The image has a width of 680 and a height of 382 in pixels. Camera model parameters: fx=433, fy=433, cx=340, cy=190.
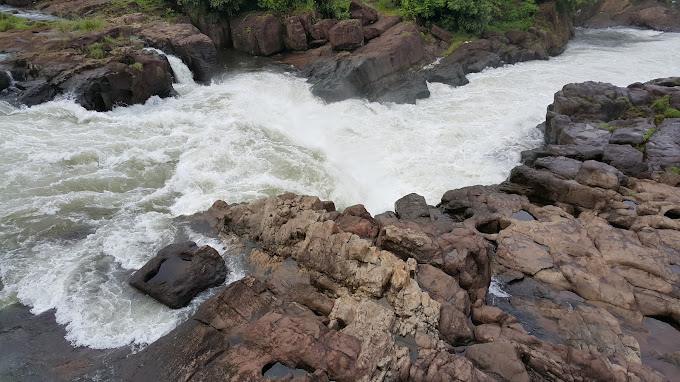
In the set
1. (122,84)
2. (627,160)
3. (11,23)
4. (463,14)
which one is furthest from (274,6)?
(627,160)

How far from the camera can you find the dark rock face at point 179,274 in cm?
1009

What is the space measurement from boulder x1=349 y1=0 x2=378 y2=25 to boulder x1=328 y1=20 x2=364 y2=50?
214 centimetres

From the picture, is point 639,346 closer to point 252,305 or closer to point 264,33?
point 252,305

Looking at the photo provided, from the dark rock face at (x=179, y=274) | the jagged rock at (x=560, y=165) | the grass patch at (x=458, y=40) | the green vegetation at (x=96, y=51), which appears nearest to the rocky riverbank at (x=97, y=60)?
the green vegetation at (x=96, y=51)

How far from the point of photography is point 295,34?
92.4ft

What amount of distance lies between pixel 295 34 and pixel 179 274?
21540mm

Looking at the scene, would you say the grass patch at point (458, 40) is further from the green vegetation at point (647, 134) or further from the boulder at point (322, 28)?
the green vegetation at point (647, 134)

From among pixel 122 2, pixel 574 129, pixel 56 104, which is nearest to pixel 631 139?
pixel 574 129

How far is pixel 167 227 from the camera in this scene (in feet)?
41.9

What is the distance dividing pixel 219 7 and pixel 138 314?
23548mm

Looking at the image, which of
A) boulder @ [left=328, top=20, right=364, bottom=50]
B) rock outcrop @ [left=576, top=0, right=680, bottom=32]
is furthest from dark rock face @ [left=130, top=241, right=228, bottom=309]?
rock outcrop @ [left=576, top=0, right=680, bottom=32]

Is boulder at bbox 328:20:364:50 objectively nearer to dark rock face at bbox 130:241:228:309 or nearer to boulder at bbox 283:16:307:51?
boulder at bbox 283:16:307:51

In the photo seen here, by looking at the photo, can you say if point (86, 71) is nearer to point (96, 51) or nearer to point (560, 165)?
point (96, 51)

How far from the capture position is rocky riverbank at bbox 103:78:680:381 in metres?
8.10
